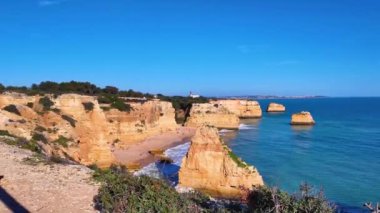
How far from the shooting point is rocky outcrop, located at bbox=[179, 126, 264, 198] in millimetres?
25109

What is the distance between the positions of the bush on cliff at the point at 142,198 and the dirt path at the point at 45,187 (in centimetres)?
80

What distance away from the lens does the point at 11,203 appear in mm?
10750

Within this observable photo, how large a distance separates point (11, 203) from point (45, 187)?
1653 millimetres

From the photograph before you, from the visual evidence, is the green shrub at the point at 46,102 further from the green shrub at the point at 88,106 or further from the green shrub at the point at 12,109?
the green shrub at the point at 12,109

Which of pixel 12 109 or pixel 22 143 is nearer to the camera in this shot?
pixel 22 143

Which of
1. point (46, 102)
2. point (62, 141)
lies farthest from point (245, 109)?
point (62, 141)

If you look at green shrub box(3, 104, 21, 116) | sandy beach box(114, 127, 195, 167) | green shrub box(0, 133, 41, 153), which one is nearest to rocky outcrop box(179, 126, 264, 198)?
green shrub box(0, 133, 41, 153)

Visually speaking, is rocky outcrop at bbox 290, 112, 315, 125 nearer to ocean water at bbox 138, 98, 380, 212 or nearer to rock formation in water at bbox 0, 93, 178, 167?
ocean water at bbox 138, 98, 380, 212

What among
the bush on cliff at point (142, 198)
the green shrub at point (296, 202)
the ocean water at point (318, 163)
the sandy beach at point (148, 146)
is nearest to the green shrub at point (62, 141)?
the ocean water at point (318, 163)

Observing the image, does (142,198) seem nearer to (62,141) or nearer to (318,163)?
(62,141)

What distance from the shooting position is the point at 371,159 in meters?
43.5

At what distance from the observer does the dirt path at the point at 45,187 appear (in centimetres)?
1076

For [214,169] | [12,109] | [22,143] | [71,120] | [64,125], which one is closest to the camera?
[22,143]

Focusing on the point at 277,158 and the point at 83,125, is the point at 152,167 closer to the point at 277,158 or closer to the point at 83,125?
the point at 83,125
